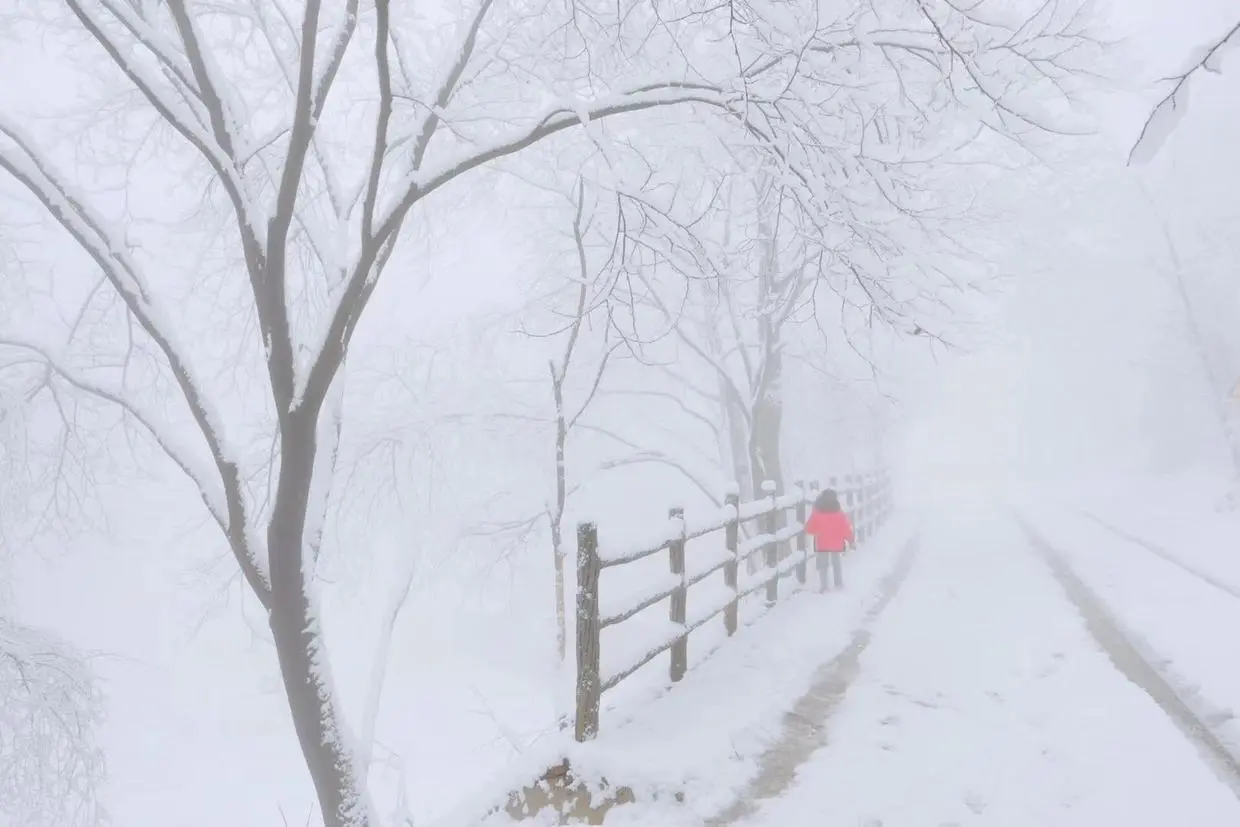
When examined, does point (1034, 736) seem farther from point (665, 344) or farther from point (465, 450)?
point (665, 344)

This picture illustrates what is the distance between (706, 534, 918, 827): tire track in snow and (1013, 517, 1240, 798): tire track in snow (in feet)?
6.54

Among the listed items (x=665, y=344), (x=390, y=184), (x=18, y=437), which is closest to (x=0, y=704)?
(x=18, y=437)

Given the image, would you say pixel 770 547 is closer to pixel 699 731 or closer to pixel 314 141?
pixel 699 731

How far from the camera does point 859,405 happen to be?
67.6ft

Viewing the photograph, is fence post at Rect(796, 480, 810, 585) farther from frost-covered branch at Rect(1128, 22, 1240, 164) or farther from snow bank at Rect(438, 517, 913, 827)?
frost-covered branch at Rect(1128, 22, 1240, 164)

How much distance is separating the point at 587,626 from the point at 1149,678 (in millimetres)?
4252

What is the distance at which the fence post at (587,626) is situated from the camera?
4.50 metres

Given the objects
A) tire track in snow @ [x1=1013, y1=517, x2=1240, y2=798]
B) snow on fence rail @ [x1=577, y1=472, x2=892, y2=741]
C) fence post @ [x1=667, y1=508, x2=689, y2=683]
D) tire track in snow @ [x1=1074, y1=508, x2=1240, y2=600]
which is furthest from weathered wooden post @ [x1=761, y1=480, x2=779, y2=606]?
tire track in snow @ [x1=1074, y1=508, x2=1240, y2=600]

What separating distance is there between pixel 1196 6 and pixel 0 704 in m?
14.9

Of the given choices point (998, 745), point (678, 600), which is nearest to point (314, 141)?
point (678, 600)

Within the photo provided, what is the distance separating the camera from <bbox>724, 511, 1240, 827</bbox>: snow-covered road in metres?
3.76

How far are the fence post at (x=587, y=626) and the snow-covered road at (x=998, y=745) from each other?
3.67 feet

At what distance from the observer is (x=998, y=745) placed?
460 cm

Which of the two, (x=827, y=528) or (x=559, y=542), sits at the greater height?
(x=827, y=528)
